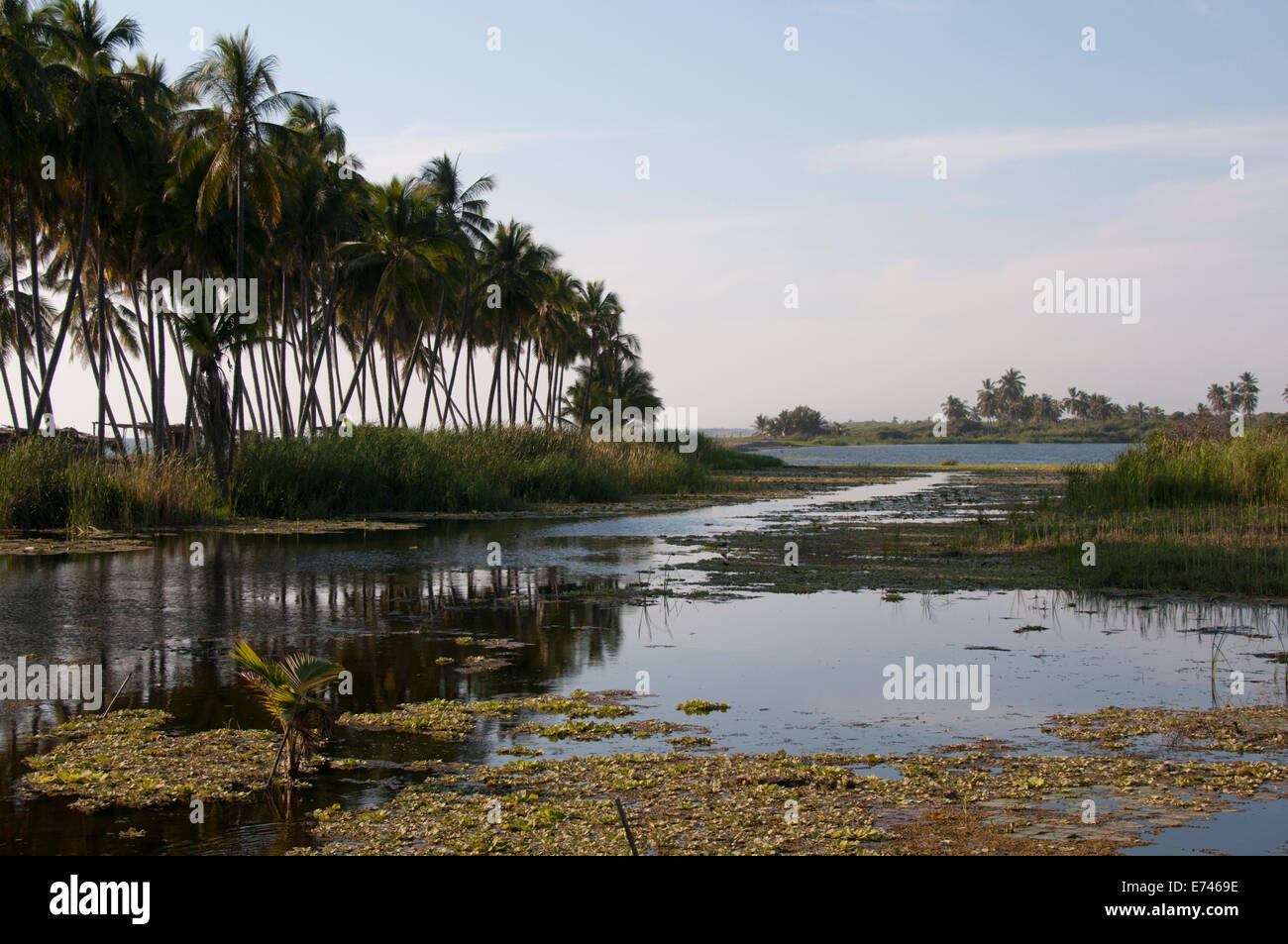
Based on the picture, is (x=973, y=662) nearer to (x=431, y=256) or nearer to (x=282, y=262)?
(x=431, y=256)

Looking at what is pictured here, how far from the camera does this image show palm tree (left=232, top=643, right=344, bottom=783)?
6.69 meters

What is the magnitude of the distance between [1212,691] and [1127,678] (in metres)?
0.80

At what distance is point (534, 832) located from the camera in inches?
227

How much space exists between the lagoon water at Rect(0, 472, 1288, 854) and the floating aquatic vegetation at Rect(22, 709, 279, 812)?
20cm

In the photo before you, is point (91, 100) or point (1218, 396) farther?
point (1218, 396)

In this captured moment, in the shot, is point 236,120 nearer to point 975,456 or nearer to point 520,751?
point 520,751

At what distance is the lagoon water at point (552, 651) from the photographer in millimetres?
7402

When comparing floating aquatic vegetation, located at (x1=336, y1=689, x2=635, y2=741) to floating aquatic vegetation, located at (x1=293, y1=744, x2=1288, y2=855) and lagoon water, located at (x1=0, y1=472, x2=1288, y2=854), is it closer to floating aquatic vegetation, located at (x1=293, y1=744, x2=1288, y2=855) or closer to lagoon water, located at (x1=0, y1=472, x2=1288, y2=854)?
lagoon water, located at (x1=0, y1=472, x2=1288, y2=854)

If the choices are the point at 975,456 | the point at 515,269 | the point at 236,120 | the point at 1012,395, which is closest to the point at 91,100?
the point at 236,120

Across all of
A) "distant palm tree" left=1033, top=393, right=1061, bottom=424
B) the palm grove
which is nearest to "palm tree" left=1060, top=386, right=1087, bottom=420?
"distant palm tree" left=1033, top=393, right=1061, bottom=424

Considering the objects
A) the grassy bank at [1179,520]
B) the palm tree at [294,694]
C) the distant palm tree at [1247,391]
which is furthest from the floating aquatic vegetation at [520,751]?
the distant palm tree at [1247,391]

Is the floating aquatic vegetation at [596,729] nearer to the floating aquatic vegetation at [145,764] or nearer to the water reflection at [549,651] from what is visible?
the water reflection at [549,651]

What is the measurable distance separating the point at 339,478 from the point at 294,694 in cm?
2592

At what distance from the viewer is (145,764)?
7.07m
